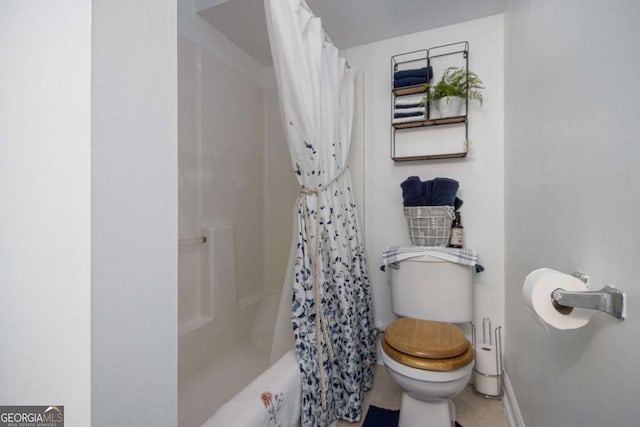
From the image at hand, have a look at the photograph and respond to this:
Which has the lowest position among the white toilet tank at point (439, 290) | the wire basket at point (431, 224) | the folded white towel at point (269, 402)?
the folded white towel at point (269, 402)

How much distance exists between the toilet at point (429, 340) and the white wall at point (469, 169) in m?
0.24

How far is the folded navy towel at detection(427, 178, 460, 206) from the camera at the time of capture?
1.55m

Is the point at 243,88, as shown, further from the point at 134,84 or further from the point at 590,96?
the point at 590,96

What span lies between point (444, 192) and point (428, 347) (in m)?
0.82

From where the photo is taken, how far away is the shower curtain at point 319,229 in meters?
1.14

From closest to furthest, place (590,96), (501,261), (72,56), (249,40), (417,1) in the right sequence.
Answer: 1. (72,56)
2. (590,96)
3. (417,1)
4. (501,261)
5. (249,40)

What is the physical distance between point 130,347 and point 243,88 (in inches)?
74.8

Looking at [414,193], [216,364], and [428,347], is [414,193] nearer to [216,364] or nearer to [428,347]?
[428,347]

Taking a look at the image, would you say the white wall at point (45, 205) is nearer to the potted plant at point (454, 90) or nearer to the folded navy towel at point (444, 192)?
the folded navy towel at point (444, 192)

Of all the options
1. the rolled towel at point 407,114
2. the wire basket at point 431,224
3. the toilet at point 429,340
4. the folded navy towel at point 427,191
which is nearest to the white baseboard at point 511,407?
the toilet at point 429,340

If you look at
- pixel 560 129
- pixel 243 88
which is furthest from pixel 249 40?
pixel 560 129

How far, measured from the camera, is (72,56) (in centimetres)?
43

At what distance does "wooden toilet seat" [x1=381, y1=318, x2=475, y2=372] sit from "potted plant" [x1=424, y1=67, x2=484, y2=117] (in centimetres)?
120

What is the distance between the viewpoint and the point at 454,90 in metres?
1.58
